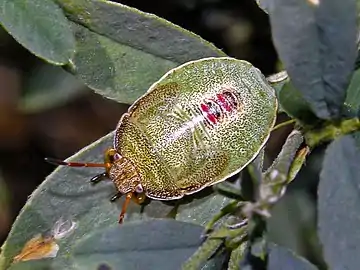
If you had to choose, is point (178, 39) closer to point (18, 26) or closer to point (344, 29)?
point (18, 26)

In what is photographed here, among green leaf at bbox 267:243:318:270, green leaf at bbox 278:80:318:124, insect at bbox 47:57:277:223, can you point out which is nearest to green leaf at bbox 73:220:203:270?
green leaf at bbox 267:243:318:270

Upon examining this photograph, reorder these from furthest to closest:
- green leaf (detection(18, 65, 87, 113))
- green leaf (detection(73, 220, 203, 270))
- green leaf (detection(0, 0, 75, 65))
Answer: green leaf (detection(18, 65, 87, 113))
green leaf (detection(0, 0, 75, 65))
green leaf (detection(73, 220, 203, 270))

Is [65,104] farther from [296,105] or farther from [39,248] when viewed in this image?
[296,105]

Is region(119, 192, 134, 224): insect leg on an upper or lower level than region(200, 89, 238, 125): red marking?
lower

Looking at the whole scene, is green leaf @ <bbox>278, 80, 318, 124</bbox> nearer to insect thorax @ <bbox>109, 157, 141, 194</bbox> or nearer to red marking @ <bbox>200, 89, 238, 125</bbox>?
red marking @ <bbox>200, 89, 238, 125</bbox>

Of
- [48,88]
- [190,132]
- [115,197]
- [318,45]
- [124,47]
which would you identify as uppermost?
[318,45]

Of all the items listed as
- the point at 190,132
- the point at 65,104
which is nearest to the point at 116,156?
the point at 190,132

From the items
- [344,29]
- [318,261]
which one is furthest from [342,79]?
[318,261]
